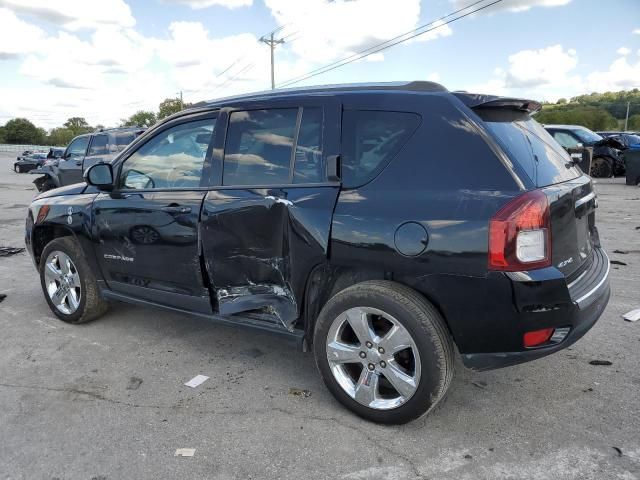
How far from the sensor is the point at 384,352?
282cm

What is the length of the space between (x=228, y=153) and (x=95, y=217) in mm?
1464

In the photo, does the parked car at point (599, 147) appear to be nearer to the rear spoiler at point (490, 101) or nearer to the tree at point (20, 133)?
the rear spoiler at point (490, 101)

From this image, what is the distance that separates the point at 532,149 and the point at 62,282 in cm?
400

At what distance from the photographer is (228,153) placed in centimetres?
350

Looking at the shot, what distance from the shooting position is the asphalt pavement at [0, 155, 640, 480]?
2.55 metres

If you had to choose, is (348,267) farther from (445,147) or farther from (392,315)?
(445,147)

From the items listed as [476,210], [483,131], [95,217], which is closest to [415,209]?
[476,210]

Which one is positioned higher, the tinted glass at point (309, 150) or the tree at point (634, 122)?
the tree at point (634, 122)

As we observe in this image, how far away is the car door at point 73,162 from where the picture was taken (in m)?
13.5

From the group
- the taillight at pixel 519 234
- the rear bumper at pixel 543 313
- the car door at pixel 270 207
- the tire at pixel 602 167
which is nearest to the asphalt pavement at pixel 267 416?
the rear bumper at pixel 543 313

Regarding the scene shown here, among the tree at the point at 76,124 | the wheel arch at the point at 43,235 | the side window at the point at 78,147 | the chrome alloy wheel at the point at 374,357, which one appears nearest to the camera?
the chrome alloy wheel at the point at 374,357

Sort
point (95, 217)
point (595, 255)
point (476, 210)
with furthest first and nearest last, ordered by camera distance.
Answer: point (95, 217) < point (595, 255) < point (476, 210)

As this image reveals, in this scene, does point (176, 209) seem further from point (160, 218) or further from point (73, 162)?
point (73, 162)

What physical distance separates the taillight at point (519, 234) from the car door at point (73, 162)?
42.8ft
